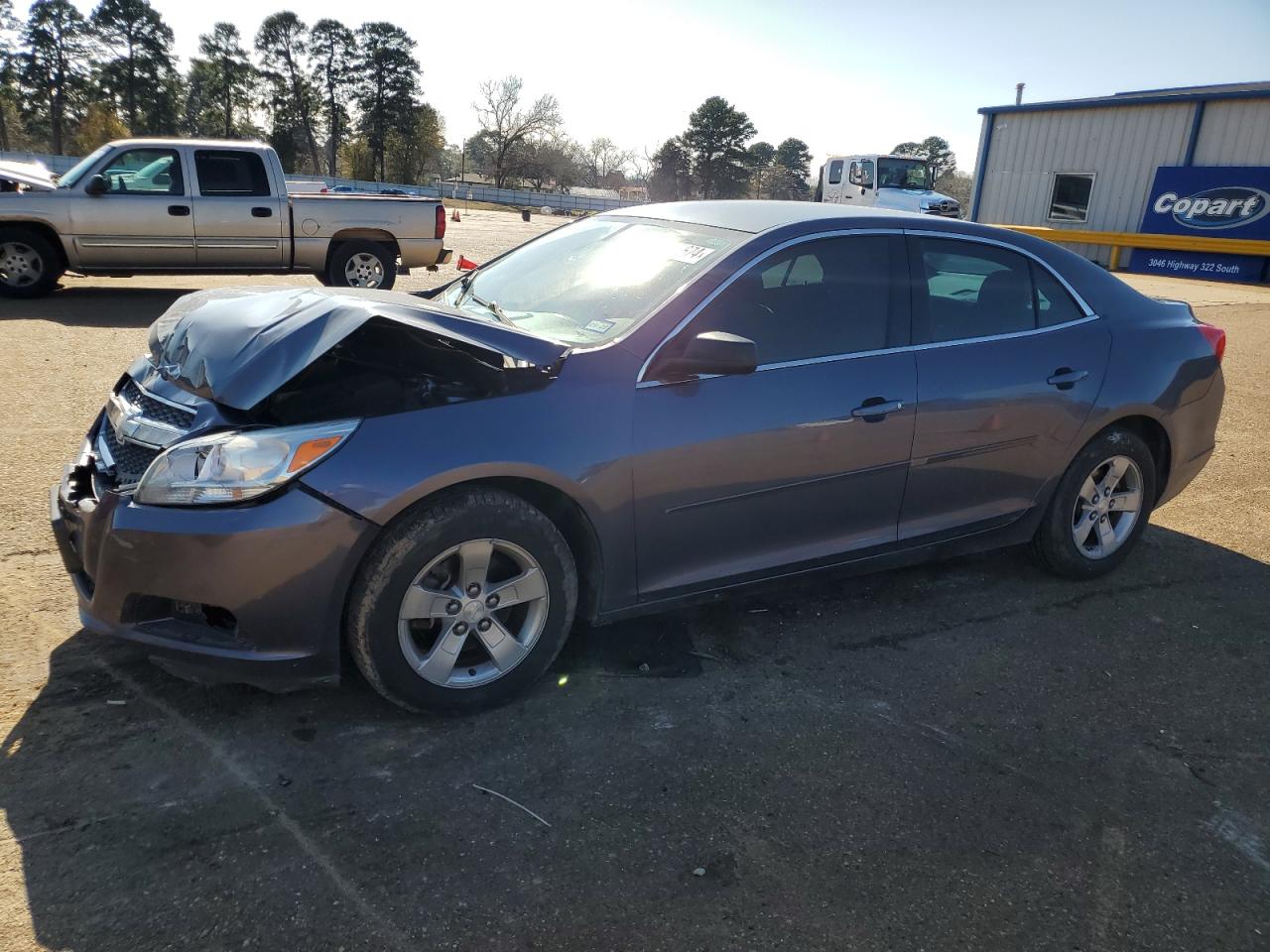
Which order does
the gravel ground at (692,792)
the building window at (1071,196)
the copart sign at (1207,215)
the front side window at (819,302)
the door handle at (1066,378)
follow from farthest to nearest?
the building window at (1071,196), the copart sign at (1207,215), the door handle at (1066,378), the front side window at (819,302), the gravel ground at (692,792)

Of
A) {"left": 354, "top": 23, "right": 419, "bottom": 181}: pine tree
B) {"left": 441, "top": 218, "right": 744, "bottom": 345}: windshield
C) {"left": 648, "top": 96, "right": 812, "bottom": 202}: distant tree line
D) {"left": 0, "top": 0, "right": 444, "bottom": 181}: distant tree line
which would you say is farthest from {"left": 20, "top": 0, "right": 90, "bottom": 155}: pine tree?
{"left": 441, "top": 218, "right": 744, "bottom": 345}: windshield

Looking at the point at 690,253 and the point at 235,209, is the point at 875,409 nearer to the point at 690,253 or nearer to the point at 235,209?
the point at 690,253

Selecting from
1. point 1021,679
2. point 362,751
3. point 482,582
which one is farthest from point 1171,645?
point 362,751

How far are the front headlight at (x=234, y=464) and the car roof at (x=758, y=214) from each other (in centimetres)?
183

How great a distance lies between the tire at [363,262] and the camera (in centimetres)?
1175

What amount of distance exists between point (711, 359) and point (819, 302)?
29.6 inches

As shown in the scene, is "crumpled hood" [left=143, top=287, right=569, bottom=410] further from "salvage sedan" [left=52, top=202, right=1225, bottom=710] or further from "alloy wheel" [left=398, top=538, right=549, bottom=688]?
"alloy wheel" [left=398, top=538, right=549, bottom=688]

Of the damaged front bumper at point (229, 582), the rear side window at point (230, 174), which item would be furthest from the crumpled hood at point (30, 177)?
the damaged front bumper at point (229, 582)

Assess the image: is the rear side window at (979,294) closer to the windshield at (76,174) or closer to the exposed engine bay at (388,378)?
the exposed engine bay at (388,378)

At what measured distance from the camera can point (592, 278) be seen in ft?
12.1

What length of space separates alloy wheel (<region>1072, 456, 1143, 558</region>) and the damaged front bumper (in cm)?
338

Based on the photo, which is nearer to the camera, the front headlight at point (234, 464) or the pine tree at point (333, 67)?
the front headlight at point (234, 464)

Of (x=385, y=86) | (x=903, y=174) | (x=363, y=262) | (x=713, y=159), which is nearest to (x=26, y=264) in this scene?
(x=363, y=262)

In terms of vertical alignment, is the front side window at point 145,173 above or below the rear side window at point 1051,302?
above
